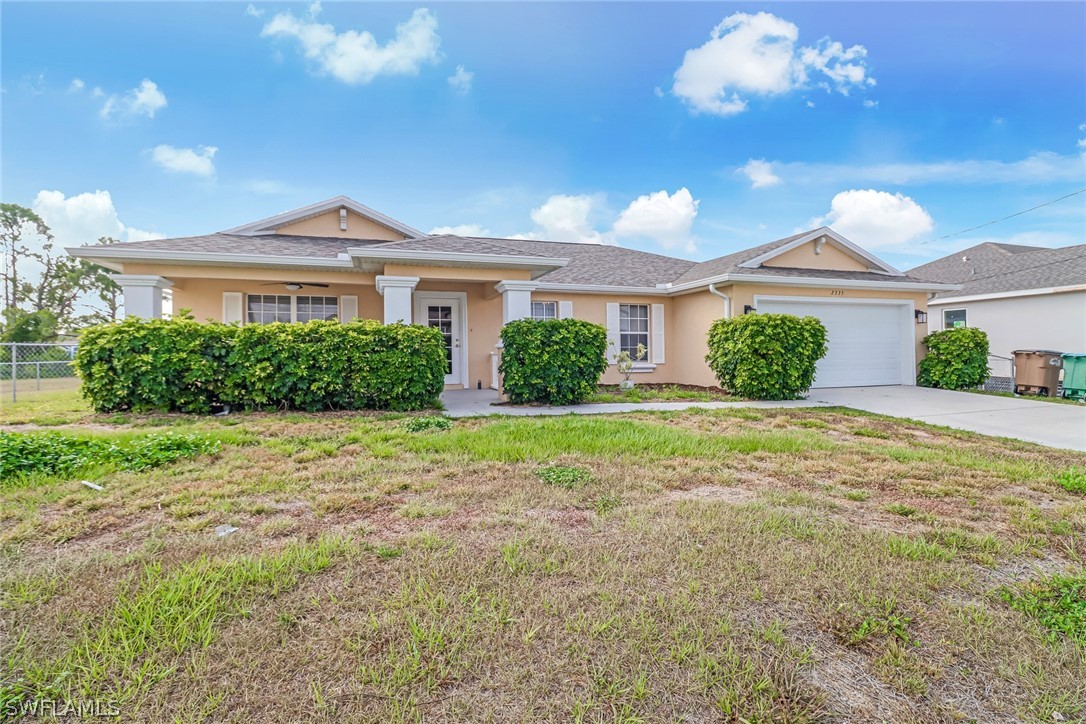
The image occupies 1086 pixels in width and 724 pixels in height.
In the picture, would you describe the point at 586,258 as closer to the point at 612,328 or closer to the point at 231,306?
the point at 612,328

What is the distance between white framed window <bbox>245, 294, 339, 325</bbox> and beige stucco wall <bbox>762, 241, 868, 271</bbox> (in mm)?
11139

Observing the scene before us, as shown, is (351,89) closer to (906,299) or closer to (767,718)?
(767,718)

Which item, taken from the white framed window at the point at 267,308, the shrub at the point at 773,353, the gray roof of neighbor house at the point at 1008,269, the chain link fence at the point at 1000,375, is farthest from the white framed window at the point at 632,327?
the gray roof of neighbor house at the point at 1008,269

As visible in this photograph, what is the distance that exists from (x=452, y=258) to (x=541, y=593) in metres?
7.69

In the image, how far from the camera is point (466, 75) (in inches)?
447

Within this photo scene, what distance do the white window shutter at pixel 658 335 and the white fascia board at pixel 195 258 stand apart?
26.0 ft

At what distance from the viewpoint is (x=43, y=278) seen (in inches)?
915

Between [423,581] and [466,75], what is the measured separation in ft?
40.1

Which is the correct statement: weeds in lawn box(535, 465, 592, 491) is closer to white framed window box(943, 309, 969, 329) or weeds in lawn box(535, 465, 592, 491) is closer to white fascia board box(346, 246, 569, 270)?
white fascia board box(346, 246, 569, 270)

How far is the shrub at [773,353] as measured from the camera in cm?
968

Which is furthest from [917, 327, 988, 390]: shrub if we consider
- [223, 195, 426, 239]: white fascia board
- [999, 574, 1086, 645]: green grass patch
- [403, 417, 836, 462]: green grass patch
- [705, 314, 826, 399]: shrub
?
[223, 195, 426, 239]: white fascia board

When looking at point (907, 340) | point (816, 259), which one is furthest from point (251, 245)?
point (907, 340)

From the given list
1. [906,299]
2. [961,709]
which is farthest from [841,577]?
[906,299]

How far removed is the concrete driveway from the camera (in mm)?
6711
